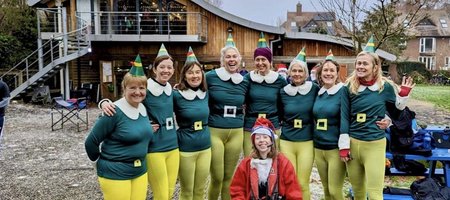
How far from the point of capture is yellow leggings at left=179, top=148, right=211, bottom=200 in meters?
3.98

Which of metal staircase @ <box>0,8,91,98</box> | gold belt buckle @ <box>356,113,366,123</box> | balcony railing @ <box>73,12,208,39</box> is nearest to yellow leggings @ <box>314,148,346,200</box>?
gold belt buckle @ <box>356,113,366,123</box>

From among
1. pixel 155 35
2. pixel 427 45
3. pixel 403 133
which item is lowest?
pixel 403 133

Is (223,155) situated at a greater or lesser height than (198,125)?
lesser

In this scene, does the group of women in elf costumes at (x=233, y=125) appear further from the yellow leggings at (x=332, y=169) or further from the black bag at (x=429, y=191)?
the black bag at (x=429, y=191)

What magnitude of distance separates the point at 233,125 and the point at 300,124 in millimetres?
670

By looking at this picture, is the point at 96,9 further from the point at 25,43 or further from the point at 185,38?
the point at 25,43

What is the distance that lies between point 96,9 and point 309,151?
628 inches

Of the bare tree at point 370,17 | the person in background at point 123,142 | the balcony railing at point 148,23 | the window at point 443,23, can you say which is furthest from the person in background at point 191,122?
the window at point 443,23

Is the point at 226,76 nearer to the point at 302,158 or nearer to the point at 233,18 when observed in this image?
the point at 302,158

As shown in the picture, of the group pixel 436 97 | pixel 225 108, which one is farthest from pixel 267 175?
pixel 436 97

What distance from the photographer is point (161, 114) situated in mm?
3680

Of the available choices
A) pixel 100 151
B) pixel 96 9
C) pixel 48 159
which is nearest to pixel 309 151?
pixel 100 151

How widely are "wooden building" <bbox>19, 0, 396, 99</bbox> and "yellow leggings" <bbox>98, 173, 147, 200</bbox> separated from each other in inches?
545

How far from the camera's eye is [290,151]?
4207 mm
